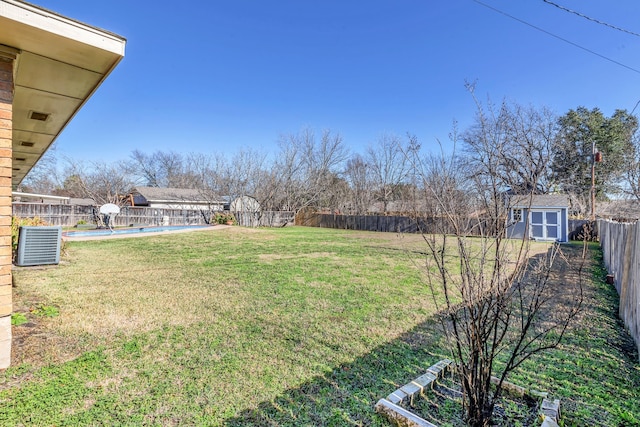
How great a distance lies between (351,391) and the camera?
2.21 metres

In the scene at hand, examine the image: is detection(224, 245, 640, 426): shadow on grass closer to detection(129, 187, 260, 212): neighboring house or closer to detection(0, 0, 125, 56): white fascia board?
detection(0, 0, 125, 56): white fascia board

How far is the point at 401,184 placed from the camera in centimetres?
Answer: 2878

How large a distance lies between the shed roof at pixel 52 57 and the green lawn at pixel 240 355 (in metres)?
2.61

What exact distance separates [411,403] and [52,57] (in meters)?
4.07

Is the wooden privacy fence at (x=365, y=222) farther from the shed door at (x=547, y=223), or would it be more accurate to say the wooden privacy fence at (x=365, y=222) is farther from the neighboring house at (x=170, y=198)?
the neighboring house at (x=170, y=198)

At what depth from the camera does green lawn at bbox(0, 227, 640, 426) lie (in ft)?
6.45

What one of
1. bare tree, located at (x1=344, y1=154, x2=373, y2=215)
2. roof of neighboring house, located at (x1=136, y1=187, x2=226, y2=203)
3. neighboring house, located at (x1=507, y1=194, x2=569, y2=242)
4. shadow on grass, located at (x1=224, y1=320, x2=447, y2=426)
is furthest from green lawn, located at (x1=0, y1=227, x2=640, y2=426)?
bare tree, located at (x1=344, y1=154, x2=373, y2=215)

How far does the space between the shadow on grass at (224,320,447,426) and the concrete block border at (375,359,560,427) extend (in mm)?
82

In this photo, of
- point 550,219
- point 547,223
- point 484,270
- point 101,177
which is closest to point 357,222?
point 547,223

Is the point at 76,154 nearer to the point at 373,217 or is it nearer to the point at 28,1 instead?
the point at 373,217

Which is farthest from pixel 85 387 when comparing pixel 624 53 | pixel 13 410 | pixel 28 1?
pixel 624 53

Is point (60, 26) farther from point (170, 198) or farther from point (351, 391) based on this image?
point (170, 198)

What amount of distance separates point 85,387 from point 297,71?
59.3ft

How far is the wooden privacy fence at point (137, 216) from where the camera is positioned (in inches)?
720
